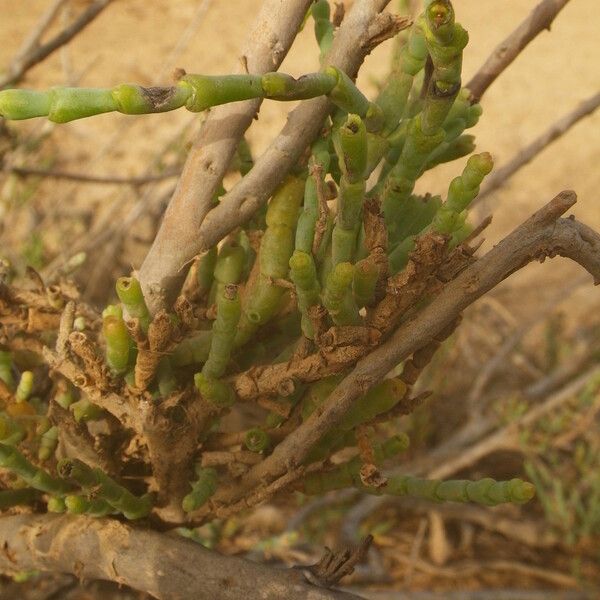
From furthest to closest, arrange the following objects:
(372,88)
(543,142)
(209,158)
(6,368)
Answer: (372,88), (543,142), (6,368), (209,158)

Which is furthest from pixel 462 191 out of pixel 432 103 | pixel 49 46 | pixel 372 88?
pixel 372 88

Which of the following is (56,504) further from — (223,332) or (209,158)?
(209,158)

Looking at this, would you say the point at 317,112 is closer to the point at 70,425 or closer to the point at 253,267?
the point at 253,267

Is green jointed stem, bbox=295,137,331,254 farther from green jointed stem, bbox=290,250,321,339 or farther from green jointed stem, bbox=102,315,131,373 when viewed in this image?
green jointed stem, bbox=102,315,131,373

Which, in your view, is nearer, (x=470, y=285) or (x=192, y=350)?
(x=470, y=285)

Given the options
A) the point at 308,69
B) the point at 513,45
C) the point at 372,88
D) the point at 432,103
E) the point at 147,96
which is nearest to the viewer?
the point at 147,96

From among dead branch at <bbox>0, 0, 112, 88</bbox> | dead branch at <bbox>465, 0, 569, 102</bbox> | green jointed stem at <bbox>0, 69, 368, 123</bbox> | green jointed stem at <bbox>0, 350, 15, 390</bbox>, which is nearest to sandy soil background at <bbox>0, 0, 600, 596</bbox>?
dead branch at <bbox>0, 0, 112, 88</bbox>
